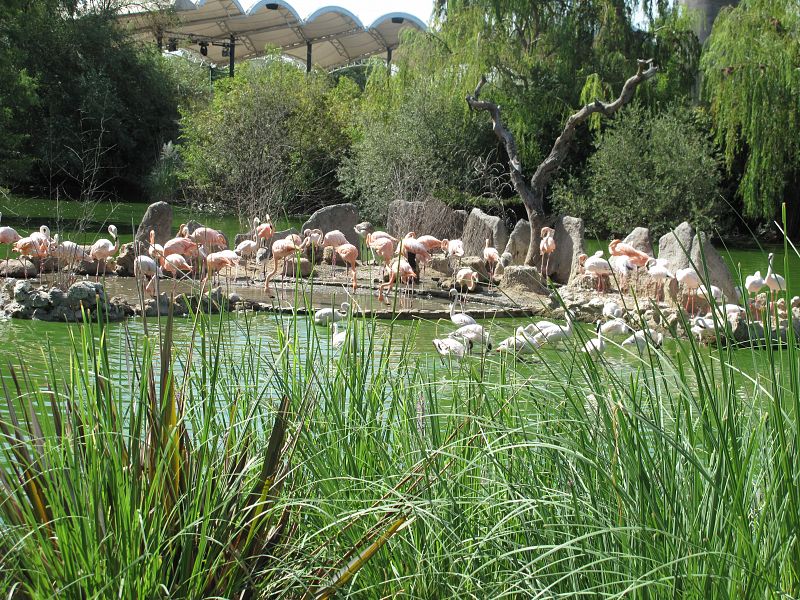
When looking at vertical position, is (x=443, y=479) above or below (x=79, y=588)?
above

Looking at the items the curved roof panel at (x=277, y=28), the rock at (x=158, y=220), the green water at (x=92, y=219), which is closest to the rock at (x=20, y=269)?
the rock at (x=158, y=220)

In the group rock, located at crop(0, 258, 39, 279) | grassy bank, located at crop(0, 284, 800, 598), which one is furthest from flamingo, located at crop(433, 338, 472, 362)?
rock, located at crop(0, 258, 39, 279)

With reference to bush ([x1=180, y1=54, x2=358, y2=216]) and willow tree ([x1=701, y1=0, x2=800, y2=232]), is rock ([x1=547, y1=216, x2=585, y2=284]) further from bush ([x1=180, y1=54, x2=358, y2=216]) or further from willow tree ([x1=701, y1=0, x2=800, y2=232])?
willow tree ([x1=701, y1=0, x2=800, y2=232])

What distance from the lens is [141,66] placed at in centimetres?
2647

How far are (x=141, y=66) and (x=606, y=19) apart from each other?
43.9 feet

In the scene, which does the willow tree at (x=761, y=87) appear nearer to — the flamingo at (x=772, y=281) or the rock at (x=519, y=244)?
the rock at (x=519, y=244)

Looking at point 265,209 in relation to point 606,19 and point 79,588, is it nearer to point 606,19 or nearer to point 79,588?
point 606,19

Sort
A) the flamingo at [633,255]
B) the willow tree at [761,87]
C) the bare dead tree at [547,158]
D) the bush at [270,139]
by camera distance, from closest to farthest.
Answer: the flamingo at [633,255]
the bare dead tree at [547,158]
the willow tree at [761,87]
the bush at [270,139]

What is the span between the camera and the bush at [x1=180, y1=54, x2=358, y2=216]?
17.9m

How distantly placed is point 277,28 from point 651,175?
30019mm

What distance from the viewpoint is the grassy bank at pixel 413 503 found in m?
1.36

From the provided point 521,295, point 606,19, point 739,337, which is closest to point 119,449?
point 739,337

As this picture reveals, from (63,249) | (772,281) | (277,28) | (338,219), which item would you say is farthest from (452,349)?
(277,28)

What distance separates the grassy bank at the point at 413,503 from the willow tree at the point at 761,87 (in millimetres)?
16755
